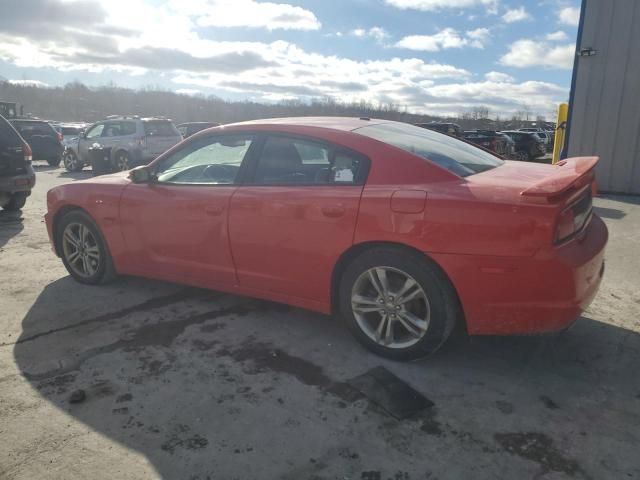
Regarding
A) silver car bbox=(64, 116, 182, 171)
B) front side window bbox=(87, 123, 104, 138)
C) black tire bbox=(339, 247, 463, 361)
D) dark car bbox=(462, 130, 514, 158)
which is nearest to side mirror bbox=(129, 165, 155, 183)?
black tire bbox=(339, 247, 463, 361)

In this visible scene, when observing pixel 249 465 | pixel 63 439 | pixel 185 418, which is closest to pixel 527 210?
pixel 249 465

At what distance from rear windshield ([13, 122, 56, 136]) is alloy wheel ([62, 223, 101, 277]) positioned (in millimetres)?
14449

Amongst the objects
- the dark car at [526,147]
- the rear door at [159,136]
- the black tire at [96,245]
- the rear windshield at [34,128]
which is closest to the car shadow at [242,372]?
the black tire at [96,245]

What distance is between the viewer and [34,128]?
17.0m

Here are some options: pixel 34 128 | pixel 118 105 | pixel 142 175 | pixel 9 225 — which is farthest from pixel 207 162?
pixel 118 105

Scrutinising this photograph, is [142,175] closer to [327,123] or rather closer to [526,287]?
[327,123]

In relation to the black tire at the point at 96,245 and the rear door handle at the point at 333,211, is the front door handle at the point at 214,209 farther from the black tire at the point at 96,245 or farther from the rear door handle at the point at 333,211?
the black tire at the point at 96,245

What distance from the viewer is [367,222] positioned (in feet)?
9.89

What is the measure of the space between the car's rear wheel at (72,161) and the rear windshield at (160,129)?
3162 millimetres

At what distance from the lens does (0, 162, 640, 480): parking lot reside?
2232mm

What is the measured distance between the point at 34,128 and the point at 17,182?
10950 mm

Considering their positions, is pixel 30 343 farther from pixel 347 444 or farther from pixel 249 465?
pixel 347 444

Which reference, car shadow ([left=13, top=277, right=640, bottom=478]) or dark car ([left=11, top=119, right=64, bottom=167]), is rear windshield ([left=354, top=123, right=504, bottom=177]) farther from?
dark car ([left=11, top=119, right=64, bottom=167])

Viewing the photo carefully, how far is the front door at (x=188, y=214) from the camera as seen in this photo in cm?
369
